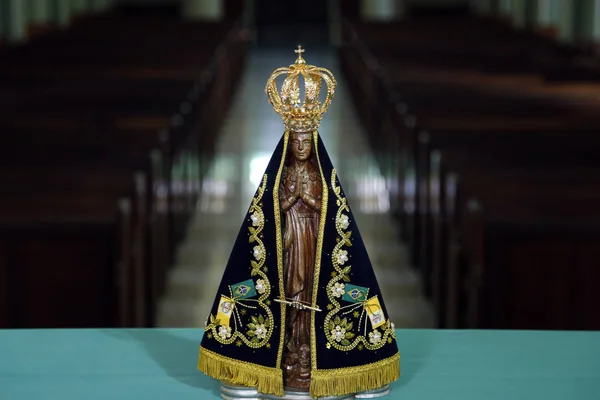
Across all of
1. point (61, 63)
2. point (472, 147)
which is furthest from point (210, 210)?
point (61, 63)

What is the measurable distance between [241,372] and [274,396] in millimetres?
64

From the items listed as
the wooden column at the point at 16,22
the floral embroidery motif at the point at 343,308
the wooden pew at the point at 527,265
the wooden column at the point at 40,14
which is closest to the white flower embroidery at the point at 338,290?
the floral embroidery motif at the point at 343,308

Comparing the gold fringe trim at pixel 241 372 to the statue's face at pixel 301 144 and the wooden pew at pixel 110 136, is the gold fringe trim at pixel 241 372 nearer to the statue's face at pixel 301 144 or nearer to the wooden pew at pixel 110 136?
the statue's face at pixel 301 144

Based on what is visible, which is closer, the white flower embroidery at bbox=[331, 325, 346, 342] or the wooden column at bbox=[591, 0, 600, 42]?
the white flower embroidery at bbox=[331, 325, 346, 342]

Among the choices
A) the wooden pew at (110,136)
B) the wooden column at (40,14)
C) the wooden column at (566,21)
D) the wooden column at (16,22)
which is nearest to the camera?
the wooden pew at (110,136)

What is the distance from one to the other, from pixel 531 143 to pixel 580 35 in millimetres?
12799

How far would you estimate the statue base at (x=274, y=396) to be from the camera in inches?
71.4

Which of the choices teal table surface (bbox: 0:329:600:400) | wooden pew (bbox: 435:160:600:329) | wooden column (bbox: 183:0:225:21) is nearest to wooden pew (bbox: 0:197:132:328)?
wooden pew (bbox: 435:160:600:329)

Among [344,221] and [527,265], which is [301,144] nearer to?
[344,221]

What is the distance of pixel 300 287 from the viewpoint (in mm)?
1812

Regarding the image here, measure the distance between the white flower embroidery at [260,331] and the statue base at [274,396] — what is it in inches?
3.4

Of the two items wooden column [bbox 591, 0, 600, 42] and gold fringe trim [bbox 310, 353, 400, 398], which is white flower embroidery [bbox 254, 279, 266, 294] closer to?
gold fringe trim [bbox 310, 353, 400, 398]

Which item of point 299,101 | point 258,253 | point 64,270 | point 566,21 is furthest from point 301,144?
point 566,21

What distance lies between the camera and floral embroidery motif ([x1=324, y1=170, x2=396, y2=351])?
181 centimetres
